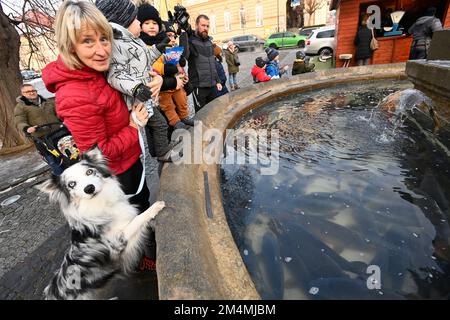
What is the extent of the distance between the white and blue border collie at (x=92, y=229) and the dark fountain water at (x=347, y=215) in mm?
952

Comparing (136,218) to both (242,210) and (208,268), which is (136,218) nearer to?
(208,268)

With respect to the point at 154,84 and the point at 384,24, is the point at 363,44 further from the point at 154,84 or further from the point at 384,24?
the point at 154,84

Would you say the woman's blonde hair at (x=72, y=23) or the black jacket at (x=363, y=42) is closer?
the woman's blonde hair at (x=72, y=23)

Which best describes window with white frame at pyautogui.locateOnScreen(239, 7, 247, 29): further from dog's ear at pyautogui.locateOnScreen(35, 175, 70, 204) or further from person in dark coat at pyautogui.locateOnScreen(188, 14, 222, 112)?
dog's ear at pyautogui.locateOnScreen(35, 175, 70, 204)

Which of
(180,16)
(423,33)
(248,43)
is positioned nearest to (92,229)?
(180,16)

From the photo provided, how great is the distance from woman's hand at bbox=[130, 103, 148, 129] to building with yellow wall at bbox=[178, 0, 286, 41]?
3939cm

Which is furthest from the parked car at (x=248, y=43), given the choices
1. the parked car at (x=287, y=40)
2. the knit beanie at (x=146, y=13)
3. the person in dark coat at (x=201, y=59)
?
the knit beanie at (x=146, y=13)

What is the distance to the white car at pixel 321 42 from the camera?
56.0 ft

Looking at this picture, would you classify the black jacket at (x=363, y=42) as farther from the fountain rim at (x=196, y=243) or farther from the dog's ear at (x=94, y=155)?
the dog's ear at (x=94, y=155)

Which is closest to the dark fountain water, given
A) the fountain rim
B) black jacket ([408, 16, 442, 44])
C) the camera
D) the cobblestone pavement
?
the fountain rim

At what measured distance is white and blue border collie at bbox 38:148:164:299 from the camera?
5.81 feet

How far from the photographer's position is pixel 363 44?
33.1ft

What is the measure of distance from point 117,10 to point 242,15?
44.9 m

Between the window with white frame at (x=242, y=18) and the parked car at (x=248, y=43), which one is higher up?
the window with white frame at (x=242, y=18)
